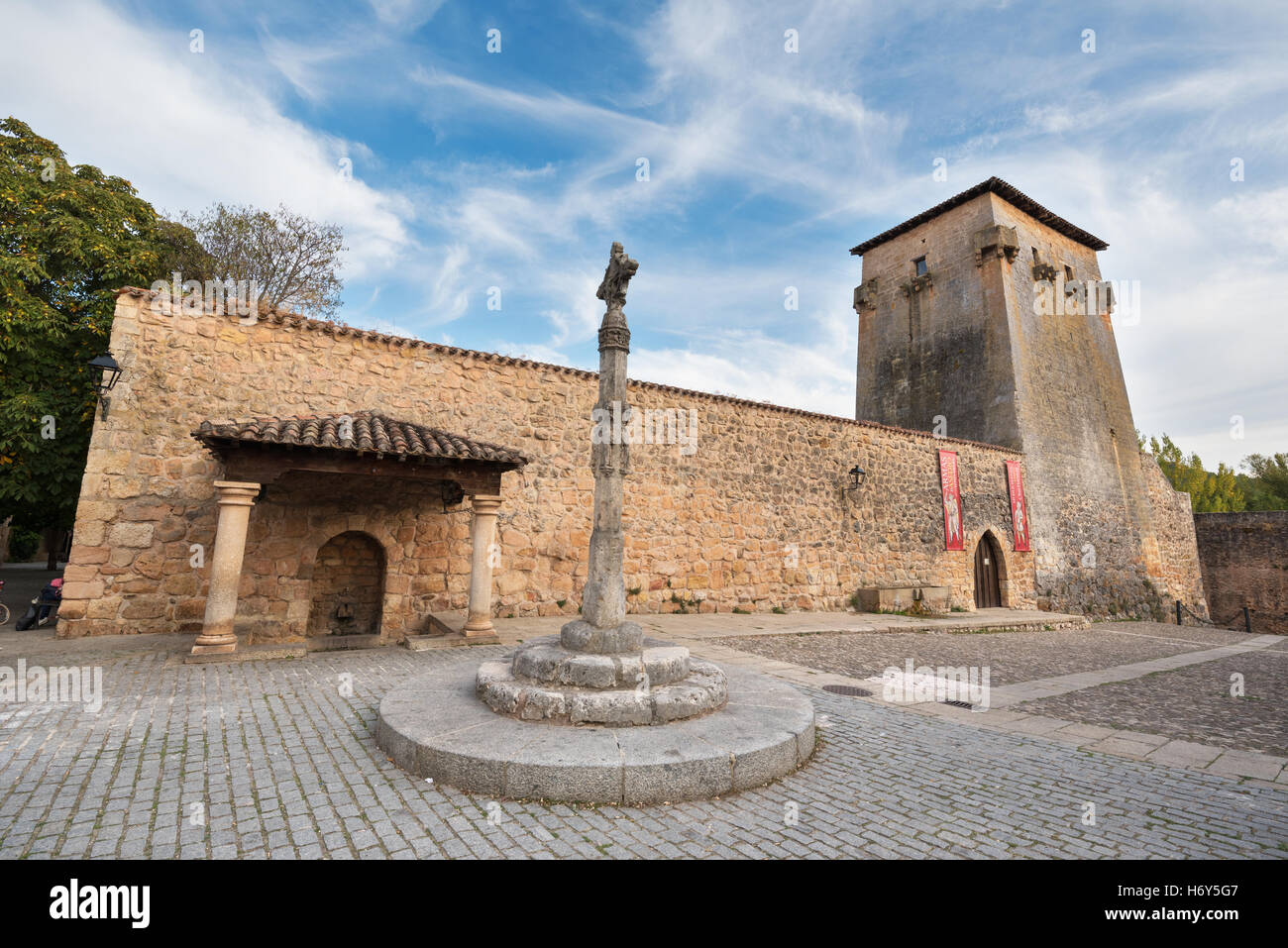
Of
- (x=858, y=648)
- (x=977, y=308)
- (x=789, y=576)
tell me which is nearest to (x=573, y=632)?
(x=858, y=648)

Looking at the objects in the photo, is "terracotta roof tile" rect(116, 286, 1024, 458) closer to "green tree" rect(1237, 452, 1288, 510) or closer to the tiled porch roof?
the tiled porch roof

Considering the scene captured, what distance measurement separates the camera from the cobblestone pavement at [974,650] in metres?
7.93

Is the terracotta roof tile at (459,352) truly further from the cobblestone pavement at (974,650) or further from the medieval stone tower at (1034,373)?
the medieval stone tower at (1034,373)

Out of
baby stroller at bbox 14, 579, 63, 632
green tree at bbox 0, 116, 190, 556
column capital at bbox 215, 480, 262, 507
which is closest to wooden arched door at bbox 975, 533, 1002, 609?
column capital at bbox 215, 480, 262, 507

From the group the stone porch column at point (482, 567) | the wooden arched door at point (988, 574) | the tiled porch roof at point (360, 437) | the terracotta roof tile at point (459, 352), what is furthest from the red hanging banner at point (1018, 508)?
the stone porch column at point (482, 567)

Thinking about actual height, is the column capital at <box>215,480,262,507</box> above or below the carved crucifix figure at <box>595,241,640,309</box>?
below

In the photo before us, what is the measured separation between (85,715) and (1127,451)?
30.6 metres

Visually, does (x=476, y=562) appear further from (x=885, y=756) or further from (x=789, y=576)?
(x=789, y=576)

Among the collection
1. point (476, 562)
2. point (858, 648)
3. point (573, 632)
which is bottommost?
point (858, 648)

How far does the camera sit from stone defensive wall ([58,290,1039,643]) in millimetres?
7652

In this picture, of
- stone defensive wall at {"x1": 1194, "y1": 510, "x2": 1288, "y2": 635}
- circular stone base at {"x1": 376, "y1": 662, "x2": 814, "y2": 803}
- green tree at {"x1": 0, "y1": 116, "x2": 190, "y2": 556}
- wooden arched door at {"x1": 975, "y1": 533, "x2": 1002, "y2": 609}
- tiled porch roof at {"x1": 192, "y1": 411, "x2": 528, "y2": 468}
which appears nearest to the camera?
circular stone base at {"x1": 376, "y1": 662, "x2": 814, "y2": 803}
